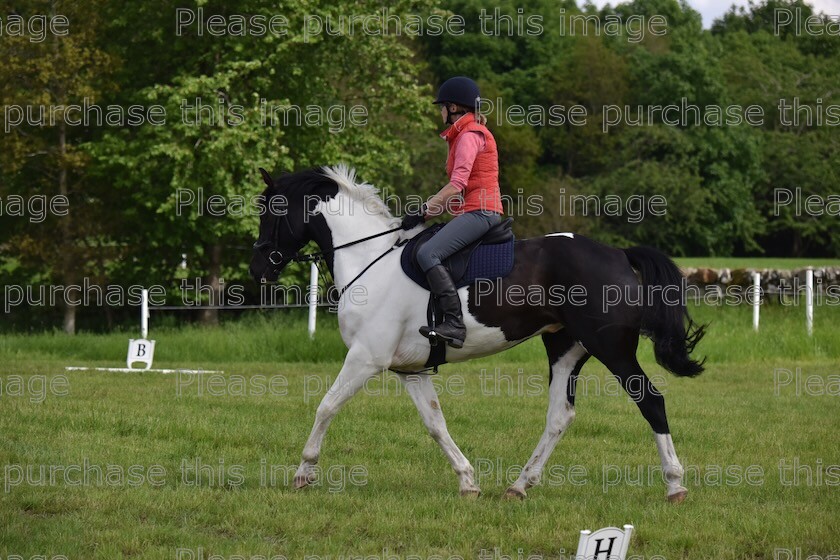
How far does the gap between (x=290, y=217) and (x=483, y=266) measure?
5.36ft

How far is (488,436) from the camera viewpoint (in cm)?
1047

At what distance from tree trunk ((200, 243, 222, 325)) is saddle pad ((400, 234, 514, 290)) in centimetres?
1910

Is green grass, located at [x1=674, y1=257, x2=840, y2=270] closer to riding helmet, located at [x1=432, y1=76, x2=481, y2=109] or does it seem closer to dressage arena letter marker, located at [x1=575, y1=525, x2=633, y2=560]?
riding helmet, located at [x1=432, y1=76, x2=481, y2=109]

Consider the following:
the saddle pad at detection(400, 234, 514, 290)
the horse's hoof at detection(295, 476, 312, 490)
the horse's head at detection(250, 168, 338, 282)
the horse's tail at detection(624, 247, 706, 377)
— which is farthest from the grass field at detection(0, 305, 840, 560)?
the horse's head at detection(250, 168, 338, 282)

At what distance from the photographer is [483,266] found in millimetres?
7848

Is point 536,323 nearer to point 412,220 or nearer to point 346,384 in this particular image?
point 412,220

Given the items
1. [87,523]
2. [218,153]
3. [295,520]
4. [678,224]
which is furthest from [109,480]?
[678,224]

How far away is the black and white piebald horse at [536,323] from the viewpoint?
7.66m

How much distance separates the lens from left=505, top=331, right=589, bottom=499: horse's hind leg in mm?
7953

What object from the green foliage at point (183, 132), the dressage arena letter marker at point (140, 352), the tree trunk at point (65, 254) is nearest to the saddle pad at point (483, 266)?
the dressage arena letter marker at point (140, 352)

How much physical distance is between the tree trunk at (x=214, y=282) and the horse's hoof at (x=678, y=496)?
20040 millimetres

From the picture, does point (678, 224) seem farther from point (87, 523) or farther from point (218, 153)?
point (87, 523)

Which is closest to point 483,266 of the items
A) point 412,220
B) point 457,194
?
point 457,194

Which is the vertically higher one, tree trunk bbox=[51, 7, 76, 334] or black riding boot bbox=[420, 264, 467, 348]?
tree trunk bbox=[51, 7, 76, 334]
